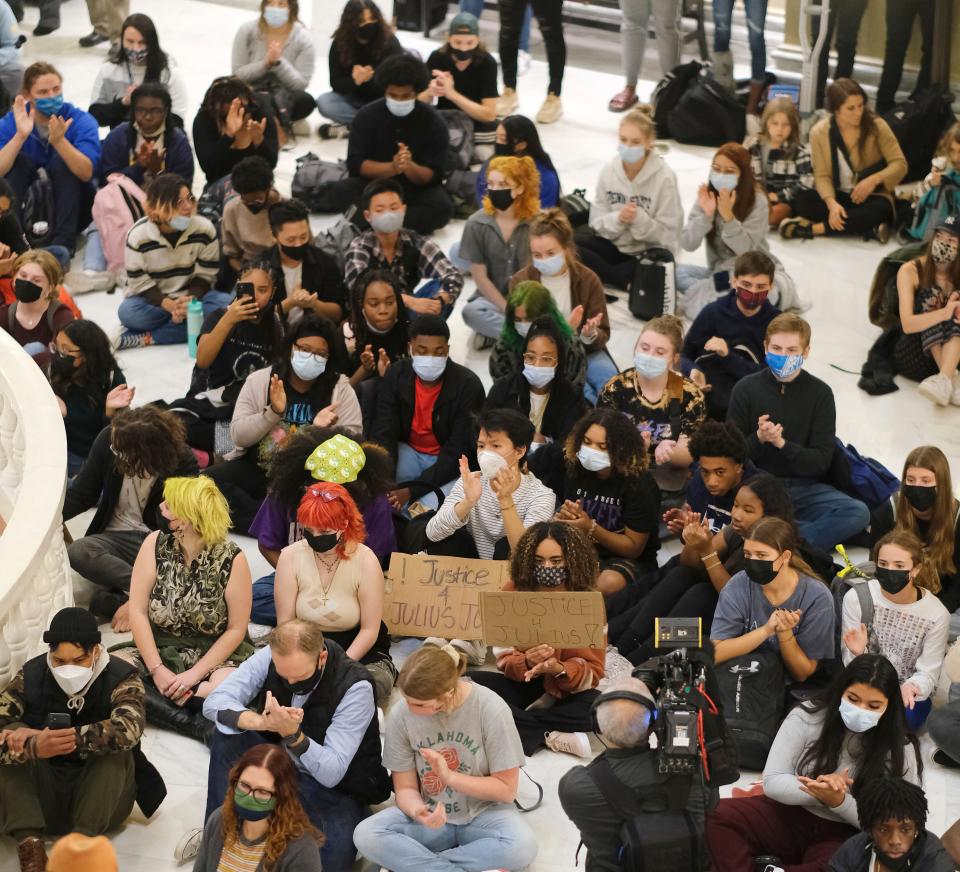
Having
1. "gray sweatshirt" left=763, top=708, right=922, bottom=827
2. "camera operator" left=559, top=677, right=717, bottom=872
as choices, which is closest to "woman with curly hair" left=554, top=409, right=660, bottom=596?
"gray sweatshirt" left=763, top=708, right=922, bottom=827

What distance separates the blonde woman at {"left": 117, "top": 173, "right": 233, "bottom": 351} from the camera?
9.90 metres

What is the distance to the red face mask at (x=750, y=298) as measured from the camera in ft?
29.5

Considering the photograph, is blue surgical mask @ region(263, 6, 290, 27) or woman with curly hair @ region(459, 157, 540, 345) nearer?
woman with curly hair @ region(459, 157, 540, 345)

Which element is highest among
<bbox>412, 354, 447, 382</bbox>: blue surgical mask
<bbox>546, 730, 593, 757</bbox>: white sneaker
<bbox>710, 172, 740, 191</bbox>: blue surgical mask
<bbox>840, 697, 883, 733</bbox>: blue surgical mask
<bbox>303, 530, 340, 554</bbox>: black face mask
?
<bbox>710, 172, 740, 191</bbox>: blue surgical mask

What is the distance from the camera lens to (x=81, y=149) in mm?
10977

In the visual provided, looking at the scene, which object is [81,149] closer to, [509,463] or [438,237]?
[438,237]

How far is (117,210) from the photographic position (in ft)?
34.8

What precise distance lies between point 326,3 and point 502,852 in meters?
8.55

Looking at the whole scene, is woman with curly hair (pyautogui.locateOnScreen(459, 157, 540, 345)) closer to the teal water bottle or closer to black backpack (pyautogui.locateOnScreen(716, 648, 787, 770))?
the teal water bottle

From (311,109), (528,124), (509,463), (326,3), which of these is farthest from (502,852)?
(326,3)

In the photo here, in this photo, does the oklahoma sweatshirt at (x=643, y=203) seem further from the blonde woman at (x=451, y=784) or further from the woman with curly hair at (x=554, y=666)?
the blonde woman at (x=451, y=784)

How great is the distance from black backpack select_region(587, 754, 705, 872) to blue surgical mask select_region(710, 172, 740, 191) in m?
4.73

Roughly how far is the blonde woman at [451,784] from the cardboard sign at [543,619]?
723 mm

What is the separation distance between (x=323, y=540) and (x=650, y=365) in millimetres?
1922
